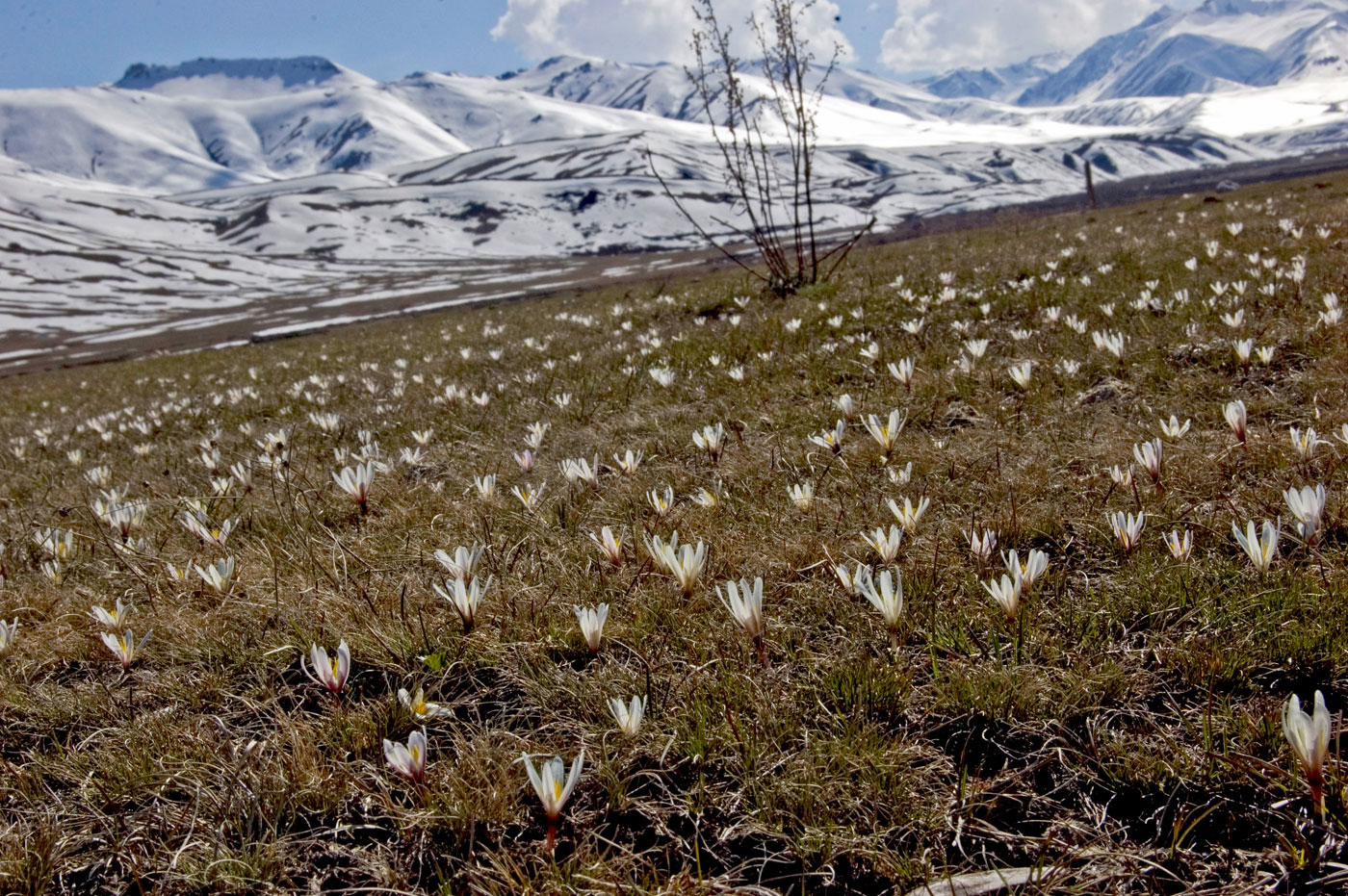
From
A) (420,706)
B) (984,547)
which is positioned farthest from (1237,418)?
(420,706)

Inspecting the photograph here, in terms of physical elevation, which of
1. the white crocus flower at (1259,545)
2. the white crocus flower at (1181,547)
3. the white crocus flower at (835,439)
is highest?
the white crocus flower at (835,439)

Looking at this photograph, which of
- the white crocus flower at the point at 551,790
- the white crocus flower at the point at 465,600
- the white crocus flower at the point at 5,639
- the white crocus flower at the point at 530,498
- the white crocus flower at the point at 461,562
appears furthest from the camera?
the white crocus flower at the point at 530,498

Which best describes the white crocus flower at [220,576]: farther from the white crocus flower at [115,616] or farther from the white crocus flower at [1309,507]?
the white crocus flower at [1309,507]

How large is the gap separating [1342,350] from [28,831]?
6611mm

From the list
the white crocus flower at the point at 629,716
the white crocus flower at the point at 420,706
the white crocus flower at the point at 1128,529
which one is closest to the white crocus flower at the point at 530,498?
the white crocus flower at the point at 420,706

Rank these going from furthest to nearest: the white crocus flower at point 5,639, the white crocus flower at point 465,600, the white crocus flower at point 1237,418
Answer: the white crocus flower at point 1237,418, the white crocus flower at point 5,639, the white crocus flower at point 465,600

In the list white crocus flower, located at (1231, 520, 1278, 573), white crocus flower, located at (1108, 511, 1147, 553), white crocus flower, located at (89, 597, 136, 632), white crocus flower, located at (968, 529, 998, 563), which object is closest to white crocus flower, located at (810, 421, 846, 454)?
white crocus flower, located at (968, 529, 998, 563)

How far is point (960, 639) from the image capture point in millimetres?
2350

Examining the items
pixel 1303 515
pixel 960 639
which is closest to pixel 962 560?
pixel 960 639

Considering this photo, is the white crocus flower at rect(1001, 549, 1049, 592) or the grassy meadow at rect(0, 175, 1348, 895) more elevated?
the white crocus flower at rect(1001, 549, 1049, 592)

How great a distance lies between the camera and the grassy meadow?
1.76 m

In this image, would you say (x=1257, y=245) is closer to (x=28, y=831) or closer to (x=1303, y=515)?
(x=1303, y=515)

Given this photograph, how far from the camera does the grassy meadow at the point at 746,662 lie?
1.76m

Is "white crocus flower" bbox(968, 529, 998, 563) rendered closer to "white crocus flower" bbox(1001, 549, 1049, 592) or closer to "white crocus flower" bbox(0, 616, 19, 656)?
"white crocus flower" bbox(1001, 549, 1049, 592)
